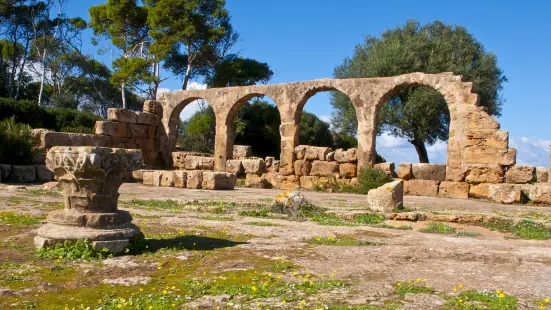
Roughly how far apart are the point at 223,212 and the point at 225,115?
10362mm

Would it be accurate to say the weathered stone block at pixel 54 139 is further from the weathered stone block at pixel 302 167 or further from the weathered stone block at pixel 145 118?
the weathered stone block at pixel 302 167

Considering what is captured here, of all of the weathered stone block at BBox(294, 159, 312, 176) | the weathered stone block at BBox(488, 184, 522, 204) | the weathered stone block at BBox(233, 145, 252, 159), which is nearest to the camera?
the weathered stone block at BBox(488, 184, 522, 204)

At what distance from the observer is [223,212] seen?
9.15 metres

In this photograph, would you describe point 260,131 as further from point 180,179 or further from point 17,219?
point 17,219

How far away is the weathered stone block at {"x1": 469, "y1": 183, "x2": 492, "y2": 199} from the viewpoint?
14.4 meters

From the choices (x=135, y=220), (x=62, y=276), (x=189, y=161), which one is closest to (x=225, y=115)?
(x=189, y=161)

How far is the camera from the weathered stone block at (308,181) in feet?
54.7

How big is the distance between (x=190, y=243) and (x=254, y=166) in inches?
470

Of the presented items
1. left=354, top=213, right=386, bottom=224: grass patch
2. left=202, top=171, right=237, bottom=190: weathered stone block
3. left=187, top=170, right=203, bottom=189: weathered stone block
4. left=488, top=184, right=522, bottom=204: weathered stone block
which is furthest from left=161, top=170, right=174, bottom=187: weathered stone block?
left=488, top=184, right=522, bottom=204: weathered stone block

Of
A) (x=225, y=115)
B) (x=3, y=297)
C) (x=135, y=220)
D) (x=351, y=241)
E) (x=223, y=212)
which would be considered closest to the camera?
(x=3, y=297)

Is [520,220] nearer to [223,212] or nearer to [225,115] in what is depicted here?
[223,212]

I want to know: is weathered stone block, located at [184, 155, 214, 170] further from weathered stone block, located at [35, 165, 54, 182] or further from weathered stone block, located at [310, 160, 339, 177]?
weathered stone block, located at [35, 165, 54, 182]

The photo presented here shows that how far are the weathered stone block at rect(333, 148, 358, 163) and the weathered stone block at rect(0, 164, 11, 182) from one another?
9.33m

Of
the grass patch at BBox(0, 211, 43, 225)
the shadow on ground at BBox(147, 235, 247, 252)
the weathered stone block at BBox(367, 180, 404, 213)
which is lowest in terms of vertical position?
the shadow on ground at BBox(147, 235, 247, 252)
